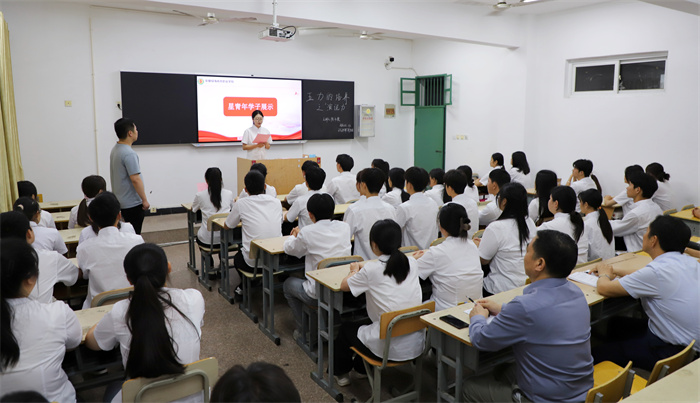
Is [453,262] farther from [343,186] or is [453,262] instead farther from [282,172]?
[282,172]

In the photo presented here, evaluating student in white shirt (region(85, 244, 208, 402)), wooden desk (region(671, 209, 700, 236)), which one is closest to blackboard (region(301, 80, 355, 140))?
wooden desk (region(671, 209, 700, 236))

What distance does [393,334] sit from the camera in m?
2.53

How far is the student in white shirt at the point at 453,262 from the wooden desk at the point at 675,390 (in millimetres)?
1095

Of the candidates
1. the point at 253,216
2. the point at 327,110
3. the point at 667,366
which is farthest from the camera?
the point at 327,110

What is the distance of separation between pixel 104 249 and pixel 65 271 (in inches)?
9.0

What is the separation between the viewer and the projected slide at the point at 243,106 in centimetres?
796

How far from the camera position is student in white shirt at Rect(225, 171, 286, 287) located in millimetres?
4043

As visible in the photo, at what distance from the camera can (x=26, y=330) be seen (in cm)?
180

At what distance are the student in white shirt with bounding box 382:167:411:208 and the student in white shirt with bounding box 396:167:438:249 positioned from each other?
548 mm

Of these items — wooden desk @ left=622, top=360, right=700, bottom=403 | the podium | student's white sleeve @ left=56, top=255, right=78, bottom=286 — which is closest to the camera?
wooden desk @ left=622, top=360, right=700, bottom=403

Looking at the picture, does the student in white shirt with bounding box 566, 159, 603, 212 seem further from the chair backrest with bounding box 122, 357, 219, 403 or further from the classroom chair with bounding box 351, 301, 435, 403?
the chair backrest with bounding box 122, 357, 219, 403

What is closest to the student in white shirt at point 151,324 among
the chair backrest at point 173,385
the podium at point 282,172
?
the chair backrest at point 173,385

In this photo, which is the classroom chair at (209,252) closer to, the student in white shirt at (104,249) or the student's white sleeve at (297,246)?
the student's white sleeve at (297,246)

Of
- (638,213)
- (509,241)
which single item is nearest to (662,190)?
(638,213)
